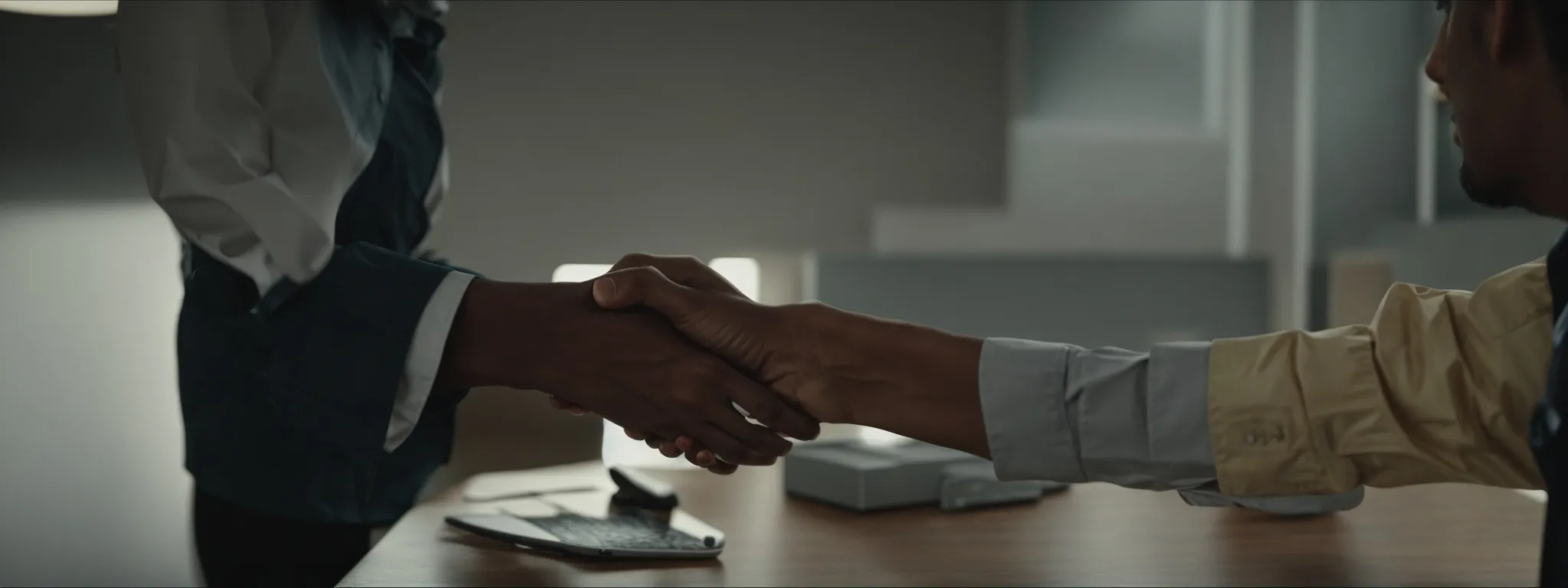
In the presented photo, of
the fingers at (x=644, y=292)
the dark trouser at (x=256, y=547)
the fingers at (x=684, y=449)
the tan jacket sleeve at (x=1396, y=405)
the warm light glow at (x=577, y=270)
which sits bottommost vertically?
the dark trouser at (x=256, y=547)

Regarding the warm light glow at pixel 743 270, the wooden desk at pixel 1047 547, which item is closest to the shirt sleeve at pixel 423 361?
the wooden desk at pixel 1047 547

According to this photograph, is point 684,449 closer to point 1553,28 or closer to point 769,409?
point 769,409

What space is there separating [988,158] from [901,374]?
2.14 m

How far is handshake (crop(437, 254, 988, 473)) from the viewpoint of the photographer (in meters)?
1.07

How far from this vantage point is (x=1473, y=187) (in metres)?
0.91

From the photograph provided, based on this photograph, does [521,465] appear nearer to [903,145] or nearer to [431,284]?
[431,284]

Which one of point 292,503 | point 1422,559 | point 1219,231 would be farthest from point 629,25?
point 1422,559

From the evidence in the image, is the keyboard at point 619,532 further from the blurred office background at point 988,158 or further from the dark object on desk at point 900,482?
the blurred office background at point 988,158

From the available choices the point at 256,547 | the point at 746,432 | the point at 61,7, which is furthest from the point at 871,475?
the point at 61,7

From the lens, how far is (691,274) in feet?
4.18

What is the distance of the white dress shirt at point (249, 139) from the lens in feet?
3.19

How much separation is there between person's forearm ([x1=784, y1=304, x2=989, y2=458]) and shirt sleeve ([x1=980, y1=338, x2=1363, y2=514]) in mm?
29

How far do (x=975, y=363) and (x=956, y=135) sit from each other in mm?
2150

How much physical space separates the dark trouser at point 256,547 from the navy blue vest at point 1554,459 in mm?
1029
